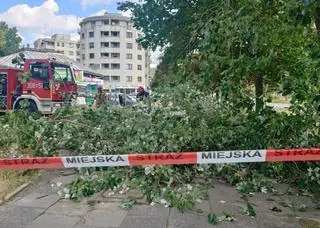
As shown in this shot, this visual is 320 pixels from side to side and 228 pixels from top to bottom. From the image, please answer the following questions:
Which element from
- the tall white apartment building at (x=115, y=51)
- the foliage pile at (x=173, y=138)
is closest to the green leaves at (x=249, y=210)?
the foliage pile at (x=173, y=138)

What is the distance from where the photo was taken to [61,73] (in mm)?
16812

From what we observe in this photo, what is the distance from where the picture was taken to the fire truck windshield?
16172mm

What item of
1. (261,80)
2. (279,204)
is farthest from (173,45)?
(279,204)

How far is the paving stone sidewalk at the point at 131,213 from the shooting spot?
4363 mm

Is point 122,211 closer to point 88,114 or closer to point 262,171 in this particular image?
point 262,171

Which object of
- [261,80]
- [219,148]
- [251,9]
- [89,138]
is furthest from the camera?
[261,80]

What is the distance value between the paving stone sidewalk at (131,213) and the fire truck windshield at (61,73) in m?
11.2

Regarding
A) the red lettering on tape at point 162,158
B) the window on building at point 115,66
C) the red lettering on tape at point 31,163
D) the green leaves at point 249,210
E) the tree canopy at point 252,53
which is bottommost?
the green leaves at point 249,210

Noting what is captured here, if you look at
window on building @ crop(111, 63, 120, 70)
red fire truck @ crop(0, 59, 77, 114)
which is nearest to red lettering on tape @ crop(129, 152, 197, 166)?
red fire truck @ crop(0, 59, 77, 114)

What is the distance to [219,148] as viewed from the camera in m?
6.50

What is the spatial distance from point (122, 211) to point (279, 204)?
82.2 inches

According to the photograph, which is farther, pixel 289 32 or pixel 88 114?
pixel 88 114

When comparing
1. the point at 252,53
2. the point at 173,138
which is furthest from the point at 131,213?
the point at 252,53

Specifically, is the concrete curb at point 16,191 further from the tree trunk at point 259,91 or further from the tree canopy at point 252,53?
the tree trunk at point 259,91
